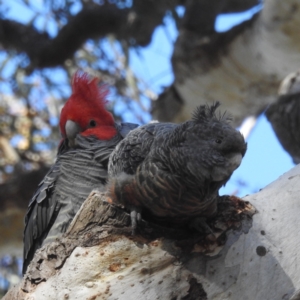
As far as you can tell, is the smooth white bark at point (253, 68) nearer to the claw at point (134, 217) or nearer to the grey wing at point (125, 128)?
the grey wing at point (125, 128)

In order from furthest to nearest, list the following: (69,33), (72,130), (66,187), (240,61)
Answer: (69,33) → (240,61) → (72,130) → (66,187)

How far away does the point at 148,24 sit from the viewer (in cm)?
500

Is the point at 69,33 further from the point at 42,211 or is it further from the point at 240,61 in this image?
the point at 42,211

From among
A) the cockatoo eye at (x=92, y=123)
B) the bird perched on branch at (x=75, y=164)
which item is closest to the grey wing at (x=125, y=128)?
the bird perched on branch at (x=75, y=164)

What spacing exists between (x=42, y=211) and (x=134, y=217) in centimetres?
123

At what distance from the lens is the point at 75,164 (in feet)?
9.89

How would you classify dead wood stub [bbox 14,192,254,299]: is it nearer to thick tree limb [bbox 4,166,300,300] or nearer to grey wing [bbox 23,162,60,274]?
thick tree limb [bbox 4,166,300,300]

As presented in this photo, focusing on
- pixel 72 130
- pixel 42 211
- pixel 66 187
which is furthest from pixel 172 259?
pixel 72 130

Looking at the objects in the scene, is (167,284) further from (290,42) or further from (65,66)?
(65,66)

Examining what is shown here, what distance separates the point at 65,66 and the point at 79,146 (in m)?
3.26

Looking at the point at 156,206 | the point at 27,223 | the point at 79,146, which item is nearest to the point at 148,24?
the point at 79,146

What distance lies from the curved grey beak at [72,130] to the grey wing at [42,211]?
Answer: 0.17 m

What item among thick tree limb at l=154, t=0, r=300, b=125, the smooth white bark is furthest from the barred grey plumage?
the smooth white bark

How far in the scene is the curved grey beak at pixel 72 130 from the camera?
3.17 meters
